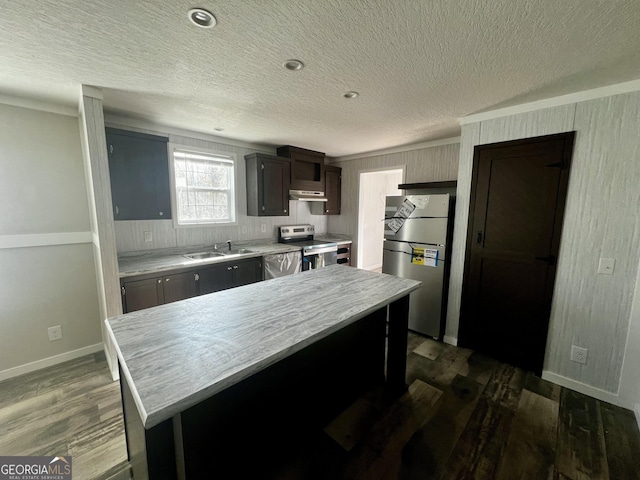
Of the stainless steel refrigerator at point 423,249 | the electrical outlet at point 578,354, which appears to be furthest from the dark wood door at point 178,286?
the electrical outlet at point 578,354

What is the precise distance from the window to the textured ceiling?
85 cm

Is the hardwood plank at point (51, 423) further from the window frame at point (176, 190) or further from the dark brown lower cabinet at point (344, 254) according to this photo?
the dark brown lower cabinet at point (344, 254)

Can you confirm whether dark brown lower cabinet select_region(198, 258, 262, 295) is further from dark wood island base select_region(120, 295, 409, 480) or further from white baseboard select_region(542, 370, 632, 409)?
white baseboard select_region(542, 370, 632, 409)

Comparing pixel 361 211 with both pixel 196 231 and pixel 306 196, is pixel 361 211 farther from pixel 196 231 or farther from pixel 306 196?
pixel 196 231

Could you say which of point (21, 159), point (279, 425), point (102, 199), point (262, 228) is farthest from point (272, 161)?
point (279, 425)

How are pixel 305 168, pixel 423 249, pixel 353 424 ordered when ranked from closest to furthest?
pixel 353 424 < pixel 423 249 < pixel 305 168

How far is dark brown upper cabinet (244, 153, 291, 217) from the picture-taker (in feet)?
11.8

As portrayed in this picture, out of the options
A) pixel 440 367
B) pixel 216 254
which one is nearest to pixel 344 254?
pixel 216 254

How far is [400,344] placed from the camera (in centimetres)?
206

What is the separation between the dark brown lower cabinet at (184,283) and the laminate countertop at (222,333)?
1205 mm

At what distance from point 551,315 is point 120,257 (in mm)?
4278

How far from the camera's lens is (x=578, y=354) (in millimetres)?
2102

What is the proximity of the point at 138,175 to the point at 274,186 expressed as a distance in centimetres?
164

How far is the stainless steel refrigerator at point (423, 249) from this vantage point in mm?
2793
